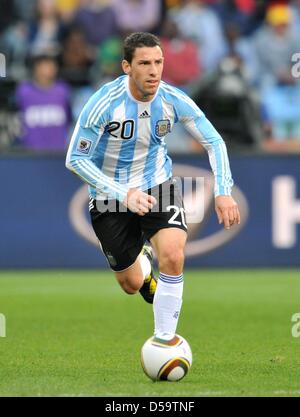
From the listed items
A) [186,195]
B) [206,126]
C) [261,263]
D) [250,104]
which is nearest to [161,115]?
[206,126]

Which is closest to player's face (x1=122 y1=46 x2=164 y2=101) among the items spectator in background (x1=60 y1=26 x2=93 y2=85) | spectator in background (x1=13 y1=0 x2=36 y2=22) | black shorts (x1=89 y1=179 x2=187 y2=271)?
black shorts (x1=89 y1=179 x2=187 y2=271)

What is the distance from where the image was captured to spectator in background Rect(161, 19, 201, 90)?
16.2 metres

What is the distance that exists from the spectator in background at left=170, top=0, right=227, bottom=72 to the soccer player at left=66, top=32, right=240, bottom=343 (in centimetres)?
900

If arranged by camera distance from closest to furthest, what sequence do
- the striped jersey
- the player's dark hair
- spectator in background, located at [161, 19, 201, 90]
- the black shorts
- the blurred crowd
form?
the player's dark hair
the striped jersey
the black shorts
the blurred crowd
spectator in background, located at [161, 19, 201, 90]

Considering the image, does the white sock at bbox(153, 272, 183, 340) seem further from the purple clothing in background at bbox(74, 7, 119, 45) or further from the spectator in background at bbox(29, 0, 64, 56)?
the purple clothing in background at bbox(74, 7, 119, 45)

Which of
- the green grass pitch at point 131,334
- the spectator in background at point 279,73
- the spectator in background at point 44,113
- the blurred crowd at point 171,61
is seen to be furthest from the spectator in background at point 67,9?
the green grass pitch at point 131,334

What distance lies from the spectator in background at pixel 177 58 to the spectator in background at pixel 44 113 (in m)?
1.85

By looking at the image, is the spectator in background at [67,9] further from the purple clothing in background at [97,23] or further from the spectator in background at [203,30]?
the spectator in background at [203,30]

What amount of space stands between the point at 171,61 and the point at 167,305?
9147mm

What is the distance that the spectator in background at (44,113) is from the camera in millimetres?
14906

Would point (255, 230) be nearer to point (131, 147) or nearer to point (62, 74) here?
point (62, 74)

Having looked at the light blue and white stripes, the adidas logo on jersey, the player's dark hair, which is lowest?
the light blue and white stripes

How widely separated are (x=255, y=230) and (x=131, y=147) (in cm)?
646

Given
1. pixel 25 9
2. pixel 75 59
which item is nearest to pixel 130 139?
pixel 75 59
